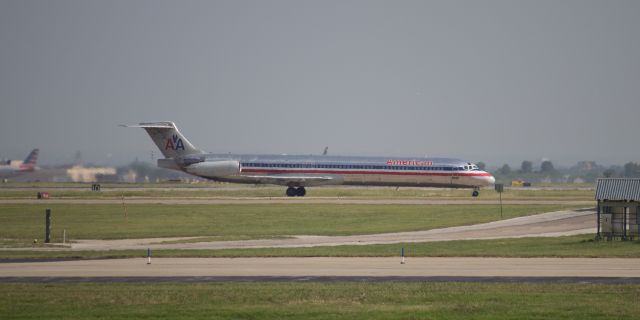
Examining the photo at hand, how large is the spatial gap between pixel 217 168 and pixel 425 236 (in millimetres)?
44897

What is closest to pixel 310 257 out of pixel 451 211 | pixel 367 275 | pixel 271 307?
pixel 367 275

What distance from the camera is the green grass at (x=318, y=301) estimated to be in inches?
931

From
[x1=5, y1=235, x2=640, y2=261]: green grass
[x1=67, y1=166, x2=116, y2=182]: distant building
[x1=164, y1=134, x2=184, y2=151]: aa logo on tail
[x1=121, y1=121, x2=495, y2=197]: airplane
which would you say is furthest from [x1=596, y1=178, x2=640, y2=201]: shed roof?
[x1=67, y1=166, x2=116, y2=182]: distant building

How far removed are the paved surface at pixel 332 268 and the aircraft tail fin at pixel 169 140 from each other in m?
56.8

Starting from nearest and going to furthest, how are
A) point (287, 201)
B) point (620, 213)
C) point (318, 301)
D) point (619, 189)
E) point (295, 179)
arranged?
point (318, 301), point (620, 213), point (619, 189), point (287, 201), point (295, 179)

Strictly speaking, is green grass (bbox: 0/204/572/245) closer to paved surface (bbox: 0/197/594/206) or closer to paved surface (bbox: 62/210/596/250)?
paved surface (bbox: 62/210/596/250)

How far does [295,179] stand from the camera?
91.1 m

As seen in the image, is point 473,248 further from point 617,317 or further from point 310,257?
point 617,317

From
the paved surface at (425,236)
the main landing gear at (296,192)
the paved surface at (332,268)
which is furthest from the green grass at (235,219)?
the main landing gear at (296,192)

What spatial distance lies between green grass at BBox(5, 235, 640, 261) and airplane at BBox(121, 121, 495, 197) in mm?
46686

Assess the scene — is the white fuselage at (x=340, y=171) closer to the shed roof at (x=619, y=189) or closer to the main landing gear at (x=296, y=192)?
the main landing gear at (x=296, y=192)

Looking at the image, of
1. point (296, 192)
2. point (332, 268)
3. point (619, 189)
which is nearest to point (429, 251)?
point (332, 268)

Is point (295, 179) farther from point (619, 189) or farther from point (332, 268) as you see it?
point (332, 268)

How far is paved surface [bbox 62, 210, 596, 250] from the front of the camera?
45034mm
